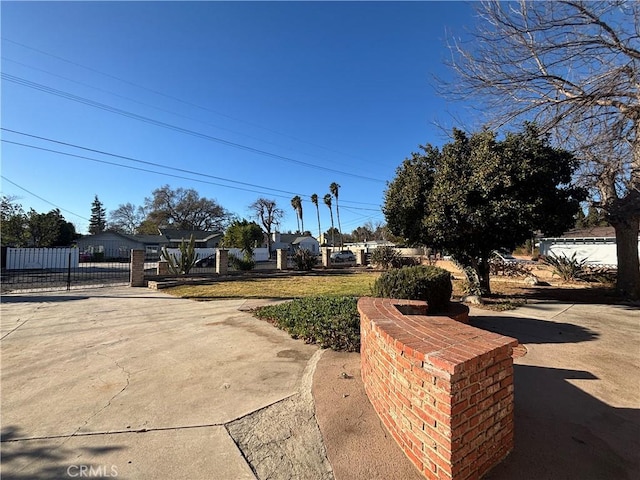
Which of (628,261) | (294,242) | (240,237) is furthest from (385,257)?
(294,242)

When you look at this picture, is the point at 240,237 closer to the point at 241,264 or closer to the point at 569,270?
the point at 241,264

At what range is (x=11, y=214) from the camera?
34594mm

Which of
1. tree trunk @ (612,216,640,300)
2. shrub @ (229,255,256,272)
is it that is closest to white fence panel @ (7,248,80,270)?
shrub @ (229,255,256,272)

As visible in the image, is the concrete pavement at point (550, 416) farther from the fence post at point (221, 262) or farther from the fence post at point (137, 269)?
the fence post at point (221, 262)

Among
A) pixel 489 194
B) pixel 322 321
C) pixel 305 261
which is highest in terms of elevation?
pixel 489 194

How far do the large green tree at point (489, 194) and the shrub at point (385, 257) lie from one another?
39.4ft

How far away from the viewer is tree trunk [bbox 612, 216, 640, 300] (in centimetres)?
958

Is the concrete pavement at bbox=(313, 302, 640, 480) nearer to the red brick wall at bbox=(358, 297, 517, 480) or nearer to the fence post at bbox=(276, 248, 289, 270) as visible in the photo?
the red brick wall at bbox=(358, 297, 517, 480)

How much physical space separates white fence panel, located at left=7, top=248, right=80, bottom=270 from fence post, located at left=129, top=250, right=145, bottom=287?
40.2 feet

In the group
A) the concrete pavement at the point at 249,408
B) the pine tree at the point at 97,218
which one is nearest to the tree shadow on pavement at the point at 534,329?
the concrete pavement at the point at 249,408

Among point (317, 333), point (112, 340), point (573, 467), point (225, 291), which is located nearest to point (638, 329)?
point (573, 467)

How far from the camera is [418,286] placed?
5551 millimetres

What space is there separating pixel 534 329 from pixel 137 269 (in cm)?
1435

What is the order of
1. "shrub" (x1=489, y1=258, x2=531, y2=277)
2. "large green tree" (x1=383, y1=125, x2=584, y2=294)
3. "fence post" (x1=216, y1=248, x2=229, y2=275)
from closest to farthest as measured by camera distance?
"large green tree" (x1=383, y1=125, x2=584, y2=294), "shrub" (x1=489, y1=258, x2=531, y2=277), "fence post" (x1=216, y1=248, x2=229, y2=275)
